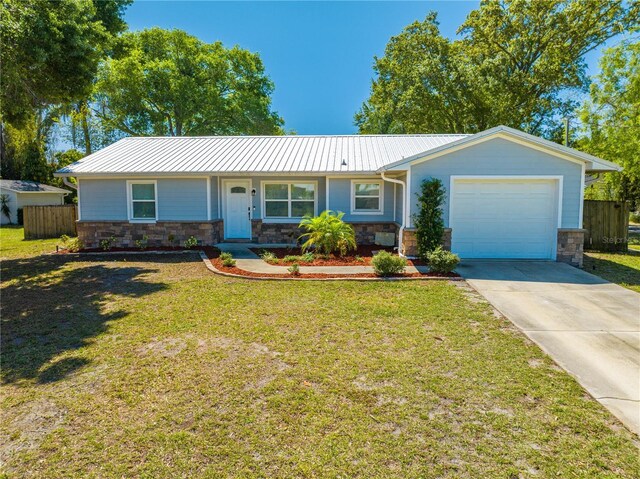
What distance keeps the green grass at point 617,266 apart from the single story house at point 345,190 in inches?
30.6

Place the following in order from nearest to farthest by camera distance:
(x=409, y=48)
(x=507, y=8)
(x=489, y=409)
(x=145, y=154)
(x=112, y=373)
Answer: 1. (x=489, y=409)
2. (x=112, y=373)
3. (x=145, y=154)
4. (x=507, y=8)
5. (x=409, y=48)

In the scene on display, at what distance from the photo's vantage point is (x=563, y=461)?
2781 millimetres

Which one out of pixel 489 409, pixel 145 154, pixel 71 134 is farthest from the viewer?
pixel 71 134

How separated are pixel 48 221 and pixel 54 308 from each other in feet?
43.1

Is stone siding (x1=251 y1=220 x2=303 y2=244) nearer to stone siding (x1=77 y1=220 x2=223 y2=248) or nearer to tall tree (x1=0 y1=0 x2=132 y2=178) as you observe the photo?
stone siding (x1=77 y1=220 x2=223 y2=248)

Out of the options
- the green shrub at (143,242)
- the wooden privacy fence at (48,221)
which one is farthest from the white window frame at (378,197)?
the wooden privacy fence at (48,221)

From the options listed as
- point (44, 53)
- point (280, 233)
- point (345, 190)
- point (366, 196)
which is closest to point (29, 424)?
point (44, 53)

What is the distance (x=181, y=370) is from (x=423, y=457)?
108 inches

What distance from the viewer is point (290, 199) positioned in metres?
13.6

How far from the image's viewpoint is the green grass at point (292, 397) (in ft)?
9.21

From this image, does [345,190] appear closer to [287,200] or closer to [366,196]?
[366,196]

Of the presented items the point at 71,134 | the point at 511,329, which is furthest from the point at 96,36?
the point at 71,134

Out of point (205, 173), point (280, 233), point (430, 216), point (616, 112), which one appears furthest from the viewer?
point (616, 112)

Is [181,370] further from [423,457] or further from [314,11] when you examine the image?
[314,11]
